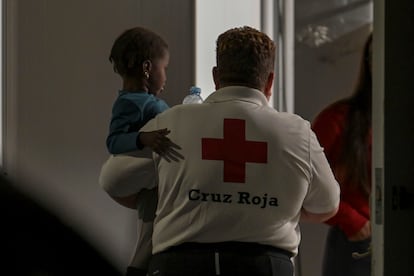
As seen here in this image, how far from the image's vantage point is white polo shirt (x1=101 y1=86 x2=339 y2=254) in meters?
1.49

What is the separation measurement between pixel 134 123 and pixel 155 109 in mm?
54

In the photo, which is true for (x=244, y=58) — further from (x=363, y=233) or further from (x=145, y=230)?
(x=363, y=233)

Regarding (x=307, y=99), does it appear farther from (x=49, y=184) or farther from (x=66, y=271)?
(x=66, y=271)

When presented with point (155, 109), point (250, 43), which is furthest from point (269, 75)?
point (155, 109)

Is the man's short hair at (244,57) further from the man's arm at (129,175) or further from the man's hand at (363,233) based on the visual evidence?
the man's hand at (363,233)

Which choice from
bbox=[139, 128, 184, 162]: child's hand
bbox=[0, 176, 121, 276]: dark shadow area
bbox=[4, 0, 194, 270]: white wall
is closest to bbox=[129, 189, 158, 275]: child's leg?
bbox=[139, 128, 184, 162]: child's hand

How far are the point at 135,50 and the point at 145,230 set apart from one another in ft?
1.26

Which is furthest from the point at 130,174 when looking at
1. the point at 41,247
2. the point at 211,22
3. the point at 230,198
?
the point at 41,247

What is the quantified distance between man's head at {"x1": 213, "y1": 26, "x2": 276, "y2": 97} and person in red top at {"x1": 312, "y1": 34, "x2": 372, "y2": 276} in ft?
2.07

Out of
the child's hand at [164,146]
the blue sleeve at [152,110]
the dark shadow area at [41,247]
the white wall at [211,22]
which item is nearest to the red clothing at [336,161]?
the white wall at [211,22]

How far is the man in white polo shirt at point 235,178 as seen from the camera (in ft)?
4.89

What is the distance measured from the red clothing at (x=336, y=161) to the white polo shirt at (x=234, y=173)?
602mm

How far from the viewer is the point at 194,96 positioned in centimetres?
204

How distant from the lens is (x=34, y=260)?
25.9 inches
